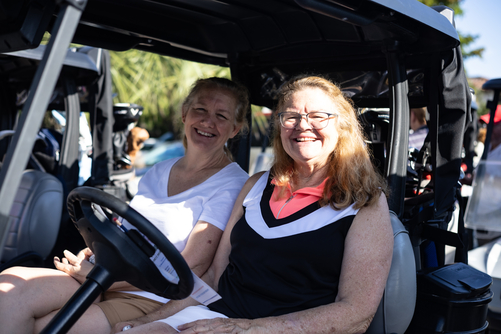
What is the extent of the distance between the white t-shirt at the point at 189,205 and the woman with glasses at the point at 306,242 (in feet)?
0.29

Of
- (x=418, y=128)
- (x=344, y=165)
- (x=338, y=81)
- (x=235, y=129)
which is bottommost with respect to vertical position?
(x=344, y=165)

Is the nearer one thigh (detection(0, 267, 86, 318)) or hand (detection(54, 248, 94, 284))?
thigh (detection(0, 267, 86, 318))

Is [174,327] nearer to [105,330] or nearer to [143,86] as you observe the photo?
[105,330]

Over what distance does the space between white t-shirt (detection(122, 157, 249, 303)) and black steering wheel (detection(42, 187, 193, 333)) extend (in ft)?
1.85

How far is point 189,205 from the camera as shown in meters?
1.88

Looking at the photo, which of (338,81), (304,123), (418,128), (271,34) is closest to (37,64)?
(271,34)

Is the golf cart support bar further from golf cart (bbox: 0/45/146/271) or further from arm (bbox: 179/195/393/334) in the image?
golf cart (bbox: 0/45/146/271)

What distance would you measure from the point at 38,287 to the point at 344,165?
3.88 ft

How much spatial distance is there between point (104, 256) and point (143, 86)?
1334cm

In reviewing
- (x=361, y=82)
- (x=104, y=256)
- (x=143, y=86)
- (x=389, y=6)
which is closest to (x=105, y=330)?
(x=104, y=256)

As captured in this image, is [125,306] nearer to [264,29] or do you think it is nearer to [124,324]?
[124,324]

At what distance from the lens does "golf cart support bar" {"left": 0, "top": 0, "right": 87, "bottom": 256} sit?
2.77 ft

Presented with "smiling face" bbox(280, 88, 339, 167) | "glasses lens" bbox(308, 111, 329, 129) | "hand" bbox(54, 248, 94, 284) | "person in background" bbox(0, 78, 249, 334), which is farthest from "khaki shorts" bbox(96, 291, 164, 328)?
"glasses lens" bbox(308, 111, 329, 129)

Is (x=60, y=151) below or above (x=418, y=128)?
below
